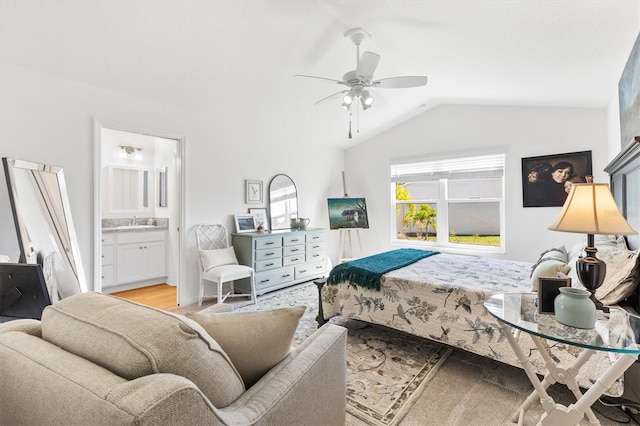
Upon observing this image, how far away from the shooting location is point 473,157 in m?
4.50

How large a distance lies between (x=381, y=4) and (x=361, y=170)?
3.56 m

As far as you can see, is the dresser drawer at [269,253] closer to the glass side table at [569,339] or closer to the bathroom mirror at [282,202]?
the bathroom mirror at [282,202]

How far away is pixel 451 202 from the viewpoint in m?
4.84

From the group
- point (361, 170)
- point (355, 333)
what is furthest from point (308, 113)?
point (355, 333)

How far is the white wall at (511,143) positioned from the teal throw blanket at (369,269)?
1.83 m

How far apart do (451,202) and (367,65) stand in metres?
3.04

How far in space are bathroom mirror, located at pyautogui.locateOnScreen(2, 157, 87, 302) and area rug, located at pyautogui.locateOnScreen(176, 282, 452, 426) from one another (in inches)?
78.9

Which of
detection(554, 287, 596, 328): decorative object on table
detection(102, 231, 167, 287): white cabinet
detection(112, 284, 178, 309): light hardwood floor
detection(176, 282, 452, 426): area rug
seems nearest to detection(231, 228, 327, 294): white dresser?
detection(112, 284, 178, 309): light hardwood floor

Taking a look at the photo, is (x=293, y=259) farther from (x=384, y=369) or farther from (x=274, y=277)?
(x=384, y=369)

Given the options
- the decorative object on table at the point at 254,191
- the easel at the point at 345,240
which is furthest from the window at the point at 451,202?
the decorative object on table at the point at 254,191

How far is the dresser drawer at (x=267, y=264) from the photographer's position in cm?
405

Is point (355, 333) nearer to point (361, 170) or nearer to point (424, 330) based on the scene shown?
point (424, 330)

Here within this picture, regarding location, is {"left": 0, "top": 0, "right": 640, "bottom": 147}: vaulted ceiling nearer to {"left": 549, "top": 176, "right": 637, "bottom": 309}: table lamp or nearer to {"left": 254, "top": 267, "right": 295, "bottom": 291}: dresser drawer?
{"left": 549, "top": 176, "right": 637, "bottom": 309}: table lamp

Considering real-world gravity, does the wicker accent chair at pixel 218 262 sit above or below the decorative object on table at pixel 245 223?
below
